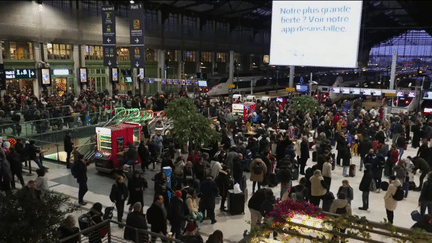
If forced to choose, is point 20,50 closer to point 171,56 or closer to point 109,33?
point 109,33

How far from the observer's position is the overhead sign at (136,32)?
23219mm

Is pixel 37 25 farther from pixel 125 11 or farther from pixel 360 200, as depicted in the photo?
pixel 360 200

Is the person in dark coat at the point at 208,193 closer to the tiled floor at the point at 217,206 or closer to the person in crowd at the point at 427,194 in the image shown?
the tiled floor at the point at 217,206

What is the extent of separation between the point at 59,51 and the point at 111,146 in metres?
24.2

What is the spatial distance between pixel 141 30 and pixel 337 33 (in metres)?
12.5

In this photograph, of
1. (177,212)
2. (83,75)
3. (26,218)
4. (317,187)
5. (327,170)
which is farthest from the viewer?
(83,75)

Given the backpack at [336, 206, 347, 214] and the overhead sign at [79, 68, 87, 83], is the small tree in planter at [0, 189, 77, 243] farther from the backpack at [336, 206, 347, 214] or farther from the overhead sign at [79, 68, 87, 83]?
the overhead sign at [79, 68, 87, 83]

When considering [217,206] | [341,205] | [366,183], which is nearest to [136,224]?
[217,206]

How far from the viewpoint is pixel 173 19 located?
47.6 meters

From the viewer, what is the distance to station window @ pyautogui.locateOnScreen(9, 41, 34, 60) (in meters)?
30.4

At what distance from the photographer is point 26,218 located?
4.63m

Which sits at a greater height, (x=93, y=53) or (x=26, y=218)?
(x=93, y=53)

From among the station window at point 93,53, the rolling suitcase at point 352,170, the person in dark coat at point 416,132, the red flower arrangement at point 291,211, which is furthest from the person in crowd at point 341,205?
the station window at point 93,53

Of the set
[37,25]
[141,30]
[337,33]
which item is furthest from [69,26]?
[337,33]
